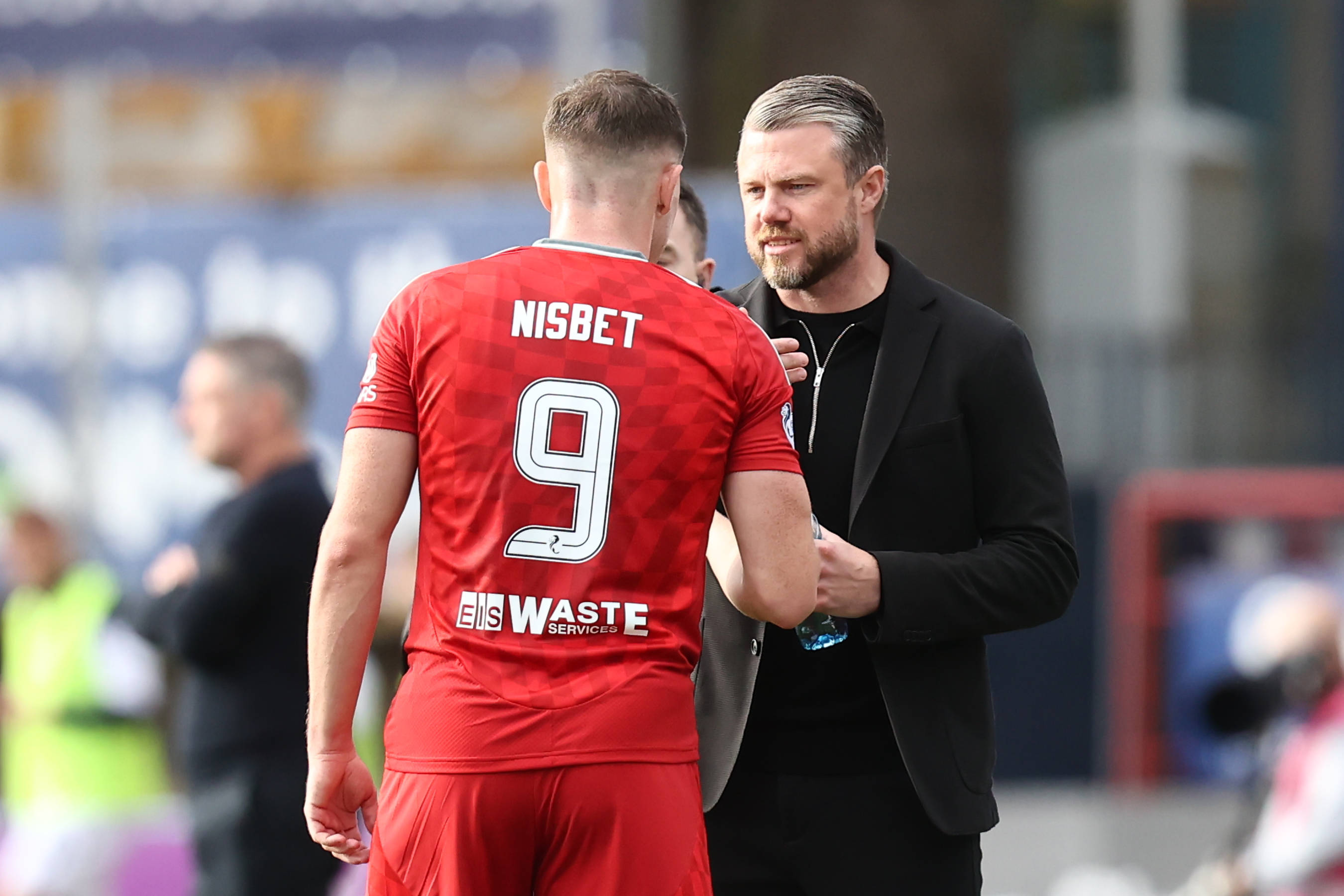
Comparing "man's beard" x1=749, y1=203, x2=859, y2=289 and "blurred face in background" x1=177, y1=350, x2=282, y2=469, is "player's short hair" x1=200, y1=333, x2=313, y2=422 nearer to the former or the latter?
"blurred face in background" x1=177, y1=350, x2=282, y2=469

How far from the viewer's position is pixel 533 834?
2740 mm

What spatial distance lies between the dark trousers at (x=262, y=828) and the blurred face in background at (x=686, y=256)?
2183 mm

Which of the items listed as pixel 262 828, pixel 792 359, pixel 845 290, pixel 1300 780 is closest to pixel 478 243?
pixel 262 828

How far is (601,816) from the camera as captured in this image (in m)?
2.72

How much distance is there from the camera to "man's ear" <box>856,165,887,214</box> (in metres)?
3.27

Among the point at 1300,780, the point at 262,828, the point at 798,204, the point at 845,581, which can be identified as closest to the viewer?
the point at 845,581

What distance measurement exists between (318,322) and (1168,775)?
4.56 metres

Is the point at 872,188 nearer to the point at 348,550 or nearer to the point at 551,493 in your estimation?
the point at 551,493

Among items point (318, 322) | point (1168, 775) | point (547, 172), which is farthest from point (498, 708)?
point (1168, 775)

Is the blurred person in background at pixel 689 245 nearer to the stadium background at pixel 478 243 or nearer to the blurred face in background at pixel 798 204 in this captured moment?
the blurred face in background at pixel 798 204

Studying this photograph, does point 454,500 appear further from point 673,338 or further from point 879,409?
point 879,409

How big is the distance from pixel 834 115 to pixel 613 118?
1.72 ft

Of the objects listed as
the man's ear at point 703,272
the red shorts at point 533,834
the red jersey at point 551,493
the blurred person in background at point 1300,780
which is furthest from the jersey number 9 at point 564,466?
the blurred person in background at point 1300,780

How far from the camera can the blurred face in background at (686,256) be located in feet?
12.7
